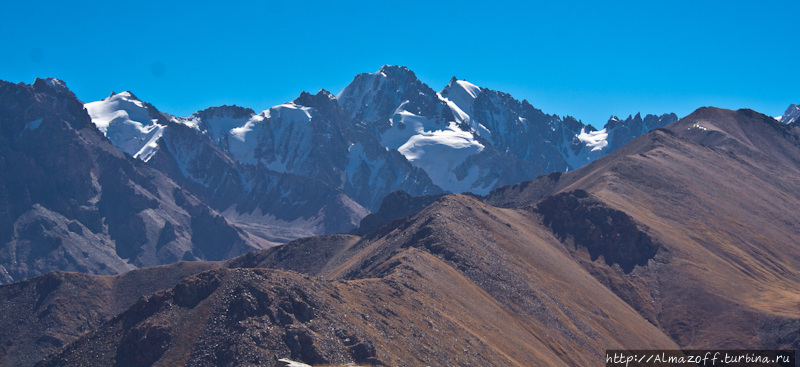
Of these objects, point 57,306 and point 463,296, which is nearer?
point 463,296

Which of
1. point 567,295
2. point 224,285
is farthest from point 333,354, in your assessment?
point 567,295

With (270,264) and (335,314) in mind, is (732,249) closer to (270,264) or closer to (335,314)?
(270,264)

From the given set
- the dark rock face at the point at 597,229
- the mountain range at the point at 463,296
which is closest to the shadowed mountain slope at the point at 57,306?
the mountain range at the point at 463,296

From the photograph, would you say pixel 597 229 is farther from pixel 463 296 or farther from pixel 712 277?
pixel 463 296

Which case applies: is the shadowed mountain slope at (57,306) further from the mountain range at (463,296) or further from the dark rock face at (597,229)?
the dark rock face at (597,229)

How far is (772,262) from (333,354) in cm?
14586

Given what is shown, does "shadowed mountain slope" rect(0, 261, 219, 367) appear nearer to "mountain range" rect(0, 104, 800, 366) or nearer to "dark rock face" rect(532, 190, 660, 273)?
"mountain range" rect(0, 104, 800, 366)

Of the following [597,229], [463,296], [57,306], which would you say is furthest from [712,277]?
[57,306]

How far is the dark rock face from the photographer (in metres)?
170

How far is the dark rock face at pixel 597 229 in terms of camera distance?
17038 centimetres

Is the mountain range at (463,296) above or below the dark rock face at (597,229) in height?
below

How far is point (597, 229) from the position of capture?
584ft

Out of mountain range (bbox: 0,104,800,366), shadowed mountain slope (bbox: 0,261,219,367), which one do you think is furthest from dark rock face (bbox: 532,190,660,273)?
shadowed mountain slope (bbox: 0,261,219,367)

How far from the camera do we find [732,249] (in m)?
176
